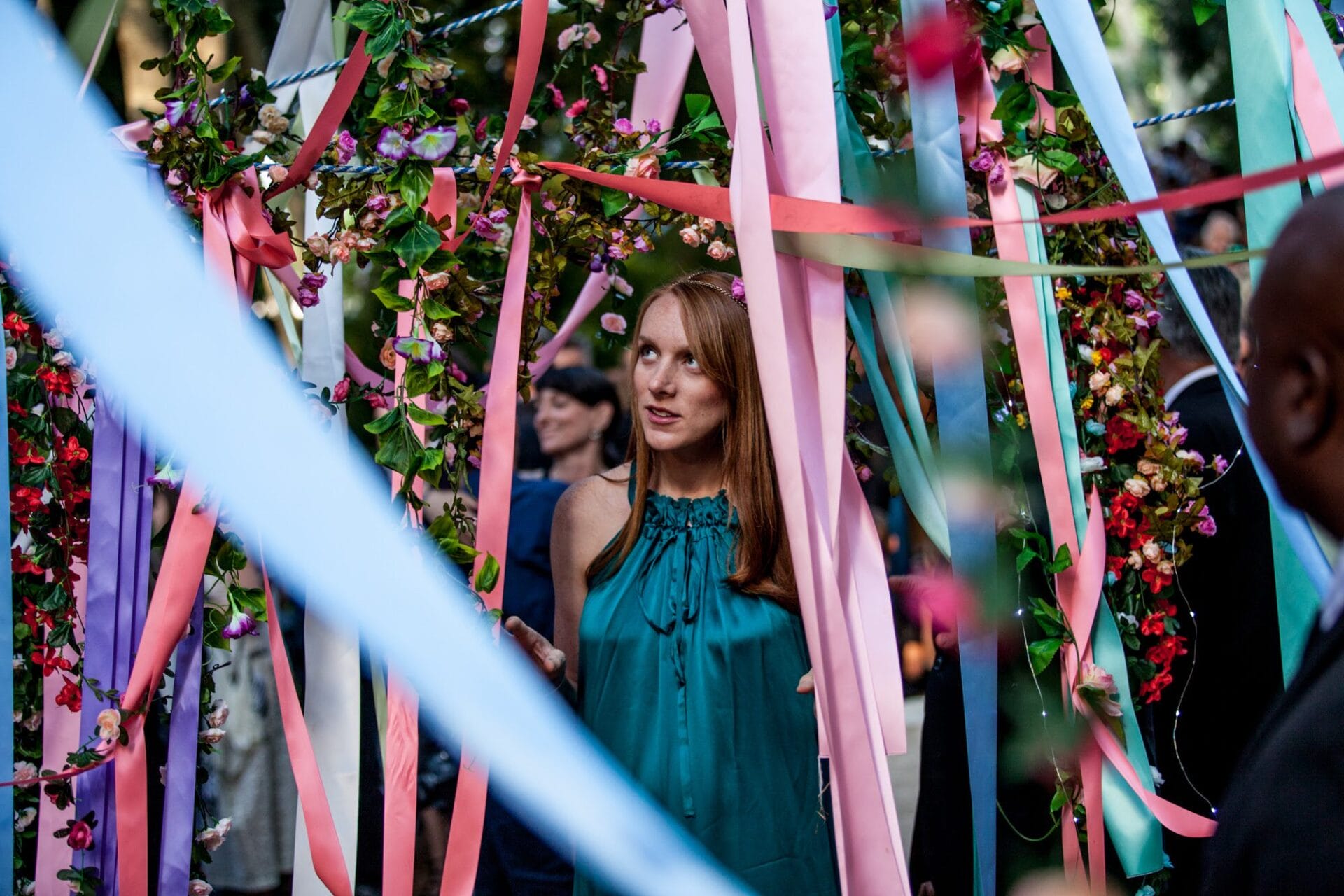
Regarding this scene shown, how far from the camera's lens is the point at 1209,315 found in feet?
9.11

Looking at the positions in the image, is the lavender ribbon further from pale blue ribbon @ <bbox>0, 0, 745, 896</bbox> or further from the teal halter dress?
the teal halter dress

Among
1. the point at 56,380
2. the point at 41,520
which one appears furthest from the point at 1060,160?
the point at 41,520

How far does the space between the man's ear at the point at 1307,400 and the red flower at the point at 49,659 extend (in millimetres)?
1825

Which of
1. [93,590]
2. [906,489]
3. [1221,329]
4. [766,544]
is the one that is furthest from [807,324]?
[1221,329]

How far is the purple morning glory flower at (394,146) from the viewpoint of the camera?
179 centimetres

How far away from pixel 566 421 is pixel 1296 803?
309 centimetres

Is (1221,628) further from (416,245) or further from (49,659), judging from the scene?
(49,659)

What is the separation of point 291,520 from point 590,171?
2.45ft

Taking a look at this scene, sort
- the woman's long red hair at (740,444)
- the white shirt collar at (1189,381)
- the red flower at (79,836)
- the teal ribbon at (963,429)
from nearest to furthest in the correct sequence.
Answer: the teal ribbon at (963,429)
the red flower at (79,836)
the woman's long red hair at (740,444)
the white shirt collar at (1189,381)

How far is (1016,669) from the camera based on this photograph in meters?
1.92

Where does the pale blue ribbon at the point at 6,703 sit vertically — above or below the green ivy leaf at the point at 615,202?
below

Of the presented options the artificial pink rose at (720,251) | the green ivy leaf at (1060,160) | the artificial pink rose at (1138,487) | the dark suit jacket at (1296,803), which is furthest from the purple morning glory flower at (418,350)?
the dark suit jacket at (1296,803)

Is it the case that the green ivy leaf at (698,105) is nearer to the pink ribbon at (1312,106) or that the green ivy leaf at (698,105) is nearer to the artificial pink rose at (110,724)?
the pink ribbon at (1312,106)

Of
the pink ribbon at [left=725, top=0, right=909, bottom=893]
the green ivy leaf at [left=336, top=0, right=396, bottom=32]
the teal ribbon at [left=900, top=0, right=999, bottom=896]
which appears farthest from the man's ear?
the green ivy leaf at [left=336, top=0, right=396, bottom=32]
